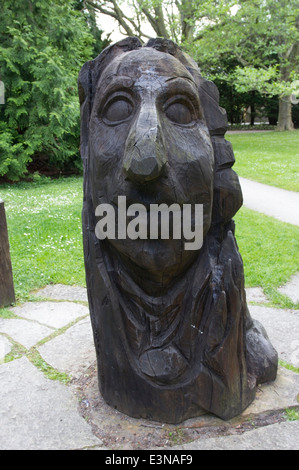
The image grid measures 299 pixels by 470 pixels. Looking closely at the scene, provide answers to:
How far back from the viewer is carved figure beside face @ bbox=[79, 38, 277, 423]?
6.21ft

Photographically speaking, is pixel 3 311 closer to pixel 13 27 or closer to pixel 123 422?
pixel 123 422

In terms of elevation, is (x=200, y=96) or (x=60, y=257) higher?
(x=200, y=96)

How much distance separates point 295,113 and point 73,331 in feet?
81.0

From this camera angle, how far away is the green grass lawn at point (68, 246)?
4316 millimetres

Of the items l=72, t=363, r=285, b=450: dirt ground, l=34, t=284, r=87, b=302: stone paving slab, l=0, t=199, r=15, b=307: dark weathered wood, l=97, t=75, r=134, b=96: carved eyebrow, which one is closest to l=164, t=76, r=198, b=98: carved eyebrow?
l=97, t=75, r=134, b=96: carved eyebrow

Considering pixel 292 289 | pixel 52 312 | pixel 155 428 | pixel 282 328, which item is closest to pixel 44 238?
pixel 52 312

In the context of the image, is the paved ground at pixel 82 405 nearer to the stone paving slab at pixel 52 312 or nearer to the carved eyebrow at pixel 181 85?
the stone paving slab at pixel 52 312

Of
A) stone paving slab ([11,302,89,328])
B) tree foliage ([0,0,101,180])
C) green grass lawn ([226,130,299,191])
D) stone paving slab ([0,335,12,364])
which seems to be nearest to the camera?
stone paving slab ([0,335,12,364])

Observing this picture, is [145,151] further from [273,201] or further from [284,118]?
[284,118]

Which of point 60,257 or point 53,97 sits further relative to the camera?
point 53,97

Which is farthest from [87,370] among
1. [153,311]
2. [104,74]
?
[104,74]

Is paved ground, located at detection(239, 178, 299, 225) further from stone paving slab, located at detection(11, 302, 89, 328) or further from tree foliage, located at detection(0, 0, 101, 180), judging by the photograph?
tree foliage, located at detection(0, 0, 101, 180)
